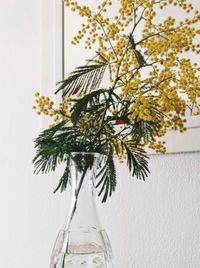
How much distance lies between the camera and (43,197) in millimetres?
1268

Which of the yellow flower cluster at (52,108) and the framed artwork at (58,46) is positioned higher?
the framed artwork at (58,46)

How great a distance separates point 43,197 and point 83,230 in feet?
1.63

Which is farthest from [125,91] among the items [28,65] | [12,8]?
[12,8]

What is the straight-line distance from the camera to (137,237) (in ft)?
3.39

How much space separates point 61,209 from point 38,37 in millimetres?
462

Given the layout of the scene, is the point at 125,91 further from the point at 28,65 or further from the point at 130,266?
the point at 28,65

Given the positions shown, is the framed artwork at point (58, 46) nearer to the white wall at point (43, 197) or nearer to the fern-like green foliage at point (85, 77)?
the white wall at point (43, 197)

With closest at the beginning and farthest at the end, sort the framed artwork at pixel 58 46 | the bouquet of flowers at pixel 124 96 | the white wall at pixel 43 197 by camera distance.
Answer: the bouquet of flowers at pixel 124 96, the white wall at pixel 43 197, the framed artwork at pixel 58 46

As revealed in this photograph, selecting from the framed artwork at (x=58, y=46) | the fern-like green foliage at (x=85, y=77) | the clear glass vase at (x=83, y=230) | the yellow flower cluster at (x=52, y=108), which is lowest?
the clear glass vase at (x=83, y=230)

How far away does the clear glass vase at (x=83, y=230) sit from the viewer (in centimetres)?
77

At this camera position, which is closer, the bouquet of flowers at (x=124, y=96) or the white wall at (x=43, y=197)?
the bouquet of flowers at (x=124, y=96)

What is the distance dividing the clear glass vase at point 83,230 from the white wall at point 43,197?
0.22m

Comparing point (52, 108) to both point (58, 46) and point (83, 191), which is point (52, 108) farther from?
point (58, 46)

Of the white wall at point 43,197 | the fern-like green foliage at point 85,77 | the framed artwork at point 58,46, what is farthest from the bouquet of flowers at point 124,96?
→ the framed artwork at point 58,46
